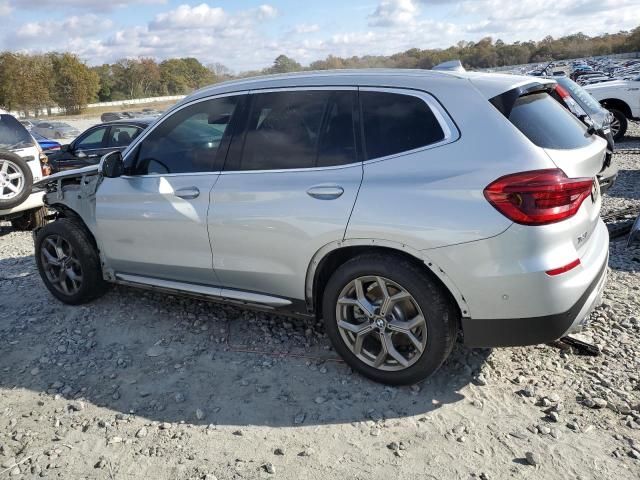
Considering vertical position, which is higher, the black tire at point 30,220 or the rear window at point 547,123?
the rear window at point 547,123

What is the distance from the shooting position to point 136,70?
105188 mm

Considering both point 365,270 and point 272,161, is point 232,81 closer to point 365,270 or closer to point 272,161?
point 272,161

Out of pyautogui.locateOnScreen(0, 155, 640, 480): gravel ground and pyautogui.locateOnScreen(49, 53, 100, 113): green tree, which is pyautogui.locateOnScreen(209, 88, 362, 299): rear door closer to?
pyautogui.locateOnScreen(0, 155, 640, 480): gravel ground

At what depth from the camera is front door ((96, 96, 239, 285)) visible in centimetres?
381

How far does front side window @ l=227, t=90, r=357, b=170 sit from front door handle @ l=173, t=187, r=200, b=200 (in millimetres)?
288

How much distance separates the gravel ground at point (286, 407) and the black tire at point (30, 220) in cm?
370

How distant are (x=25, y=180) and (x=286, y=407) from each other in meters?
5.41

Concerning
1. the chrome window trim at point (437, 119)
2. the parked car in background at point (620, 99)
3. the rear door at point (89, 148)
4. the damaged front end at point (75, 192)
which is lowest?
the parked car in background at point (620, 99)

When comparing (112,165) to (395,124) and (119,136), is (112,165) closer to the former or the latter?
(395,124)

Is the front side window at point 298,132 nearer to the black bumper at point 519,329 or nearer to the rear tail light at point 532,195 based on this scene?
the rear tail light at point 532,195

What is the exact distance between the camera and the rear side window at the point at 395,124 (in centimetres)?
305

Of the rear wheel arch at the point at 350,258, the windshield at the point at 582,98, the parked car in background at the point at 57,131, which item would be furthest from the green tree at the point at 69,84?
the rear wheel arch at the point at 350,258

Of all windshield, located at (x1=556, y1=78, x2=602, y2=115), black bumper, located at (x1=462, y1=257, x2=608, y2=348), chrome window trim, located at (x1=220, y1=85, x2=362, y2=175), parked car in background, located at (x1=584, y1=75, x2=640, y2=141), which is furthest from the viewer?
parked car in background, located at (x1=584, y1=75, x2=640, y2=141)

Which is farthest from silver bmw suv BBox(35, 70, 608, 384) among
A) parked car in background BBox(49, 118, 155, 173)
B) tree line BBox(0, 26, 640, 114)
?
tree line BBox(0, 26, 640, 114)
